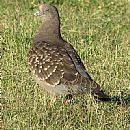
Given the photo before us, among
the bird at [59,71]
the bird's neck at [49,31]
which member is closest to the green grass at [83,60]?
the bird at [59,71]

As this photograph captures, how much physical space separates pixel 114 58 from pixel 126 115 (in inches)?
105

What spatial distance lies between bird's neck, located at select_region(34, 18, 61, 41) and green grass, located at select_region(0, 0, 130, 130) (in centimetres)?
63

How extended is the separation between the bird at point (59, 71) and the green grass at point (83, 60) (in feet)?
0.50

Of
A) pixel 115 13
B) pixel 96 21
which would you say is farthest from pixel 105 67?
pixel 115 13

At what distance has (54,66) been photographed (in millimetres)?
7812

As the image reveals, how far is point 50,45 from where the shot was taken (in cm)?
815

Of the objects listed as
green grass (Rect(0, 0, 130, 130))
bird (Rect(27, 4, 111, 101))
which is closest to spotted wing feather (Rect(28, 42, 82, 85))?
bird (Rect(27, 4, 111, 101))

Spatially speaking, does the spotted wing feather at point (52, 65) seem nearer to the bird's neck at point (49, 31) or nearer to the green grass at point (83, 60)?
the green grass at point (83, 60)

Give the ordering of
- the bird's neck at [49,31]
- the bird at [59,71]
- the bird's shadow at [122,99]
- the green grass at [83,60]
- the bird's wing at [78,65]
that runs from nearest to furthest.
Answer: the green grass at [83,60] → the bird at [59,71] → the bird's wing at [78,65] → the bird's shadow at [122,99] → the bird's neck at [49,31]

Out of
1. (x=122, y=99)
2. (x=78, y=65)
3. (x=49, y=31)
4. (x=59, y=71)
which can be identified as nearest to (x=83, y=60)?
(x=49, y=31)

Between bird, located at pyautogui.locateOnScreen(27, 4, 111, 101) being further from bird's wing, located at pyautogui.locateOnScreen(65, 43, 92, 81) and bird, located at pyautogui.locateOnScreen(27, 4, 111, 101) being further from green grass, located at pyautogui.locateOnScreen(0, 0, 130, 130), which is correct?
green grass, located at pyautogui.locateOnScreen(0, 0, 130, 130)

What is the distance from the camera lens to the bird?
24.9 ft

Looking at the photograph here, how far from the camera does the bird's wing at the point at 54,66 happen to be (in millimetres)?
7672

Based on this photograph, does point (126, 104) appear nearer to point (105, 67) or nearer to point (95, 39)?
point (105, 67)
